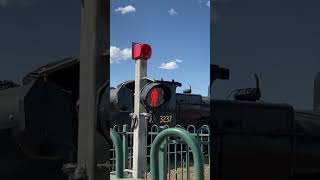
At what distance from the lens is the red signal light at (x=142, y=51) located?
18.1ft

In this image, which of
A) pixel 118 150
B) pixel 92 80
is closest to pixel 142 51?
pixel 118 150

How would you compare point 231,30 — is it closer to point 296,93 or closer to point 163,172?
point 296,93

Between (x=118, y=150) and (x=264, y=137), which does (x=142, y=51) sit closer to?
(x=118, y=150)

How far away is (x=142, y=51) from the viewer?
5.52m

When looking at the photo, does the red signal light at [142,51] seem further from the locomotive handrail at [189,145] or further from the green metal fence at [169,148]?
the locomotive handrail at [189,145]

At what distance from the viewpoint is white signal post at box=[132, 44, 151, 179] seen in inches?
216

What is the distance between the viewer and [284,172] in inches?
47.1

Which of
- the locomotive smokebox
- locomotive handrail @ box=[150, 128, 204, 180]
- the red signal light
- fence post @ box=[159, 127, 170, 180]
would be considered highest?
the red signal light

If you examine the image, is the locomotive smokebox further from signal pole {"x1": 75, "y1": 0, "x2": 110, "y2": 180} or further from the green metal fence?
the green metal fence

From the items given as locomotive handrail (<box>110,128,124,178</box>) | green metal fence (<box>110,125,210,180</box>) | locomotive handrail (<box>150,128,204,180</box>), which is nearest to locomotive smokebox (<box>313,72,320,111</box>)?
locomotive handrail (<box>150,128,204,180</box>)

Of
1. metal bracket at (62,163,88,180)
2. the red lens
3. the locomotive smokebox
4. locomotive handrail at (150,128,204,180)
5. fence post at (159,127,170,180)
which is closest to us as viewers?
the locomotive smokebox

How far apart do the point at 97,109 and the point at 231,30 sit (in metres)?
0.41

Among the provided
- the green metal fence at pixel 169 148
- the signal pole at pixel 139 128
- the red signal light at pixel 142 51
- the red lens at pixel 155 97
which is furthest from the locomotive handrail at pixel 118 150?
the red signal light at pixel 142 51

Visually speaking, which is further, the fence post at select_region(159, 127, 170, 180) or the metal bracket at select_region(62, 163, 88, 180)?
the fence post at select_region(159, 127, 170, 180)
